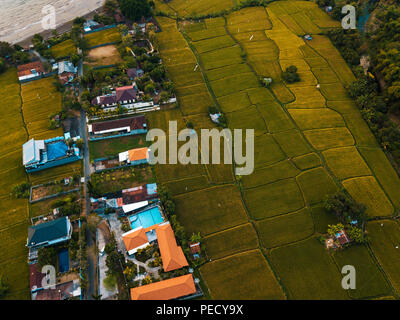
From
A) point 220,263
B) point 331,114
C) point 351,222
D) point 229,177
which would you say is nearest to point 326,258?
point 351,222

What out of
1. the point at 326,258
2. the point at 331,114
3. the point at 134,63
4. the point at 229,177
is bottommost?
the point at 326,258

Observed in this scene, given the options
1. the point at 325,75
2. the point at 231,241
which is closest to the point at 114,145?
the point at 231,241

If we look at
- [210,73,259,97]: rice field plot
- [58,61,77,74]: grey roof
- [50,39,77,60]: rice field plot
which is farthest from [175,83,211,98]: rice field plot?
[50,39,77,60]: rice field plot

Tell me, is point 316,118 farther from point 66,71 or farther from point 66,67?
point 66,67

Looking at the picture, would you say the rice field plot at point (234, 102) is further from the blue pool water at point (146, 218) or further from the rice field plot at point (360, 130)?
the blue pool water at point (146, 218)

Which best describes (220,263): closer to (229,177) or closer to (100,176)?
(229,177)

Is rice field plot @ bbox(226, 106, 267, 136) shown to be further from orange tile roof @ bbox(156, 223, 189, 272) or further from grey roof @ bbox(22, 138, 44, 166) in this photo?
grey roof @ bbox(22, 138, 44, 166)

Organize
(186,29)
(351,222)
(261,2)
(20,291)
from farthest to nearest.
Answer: (261,2) → (186,29) → (351,222) → (20,291)
